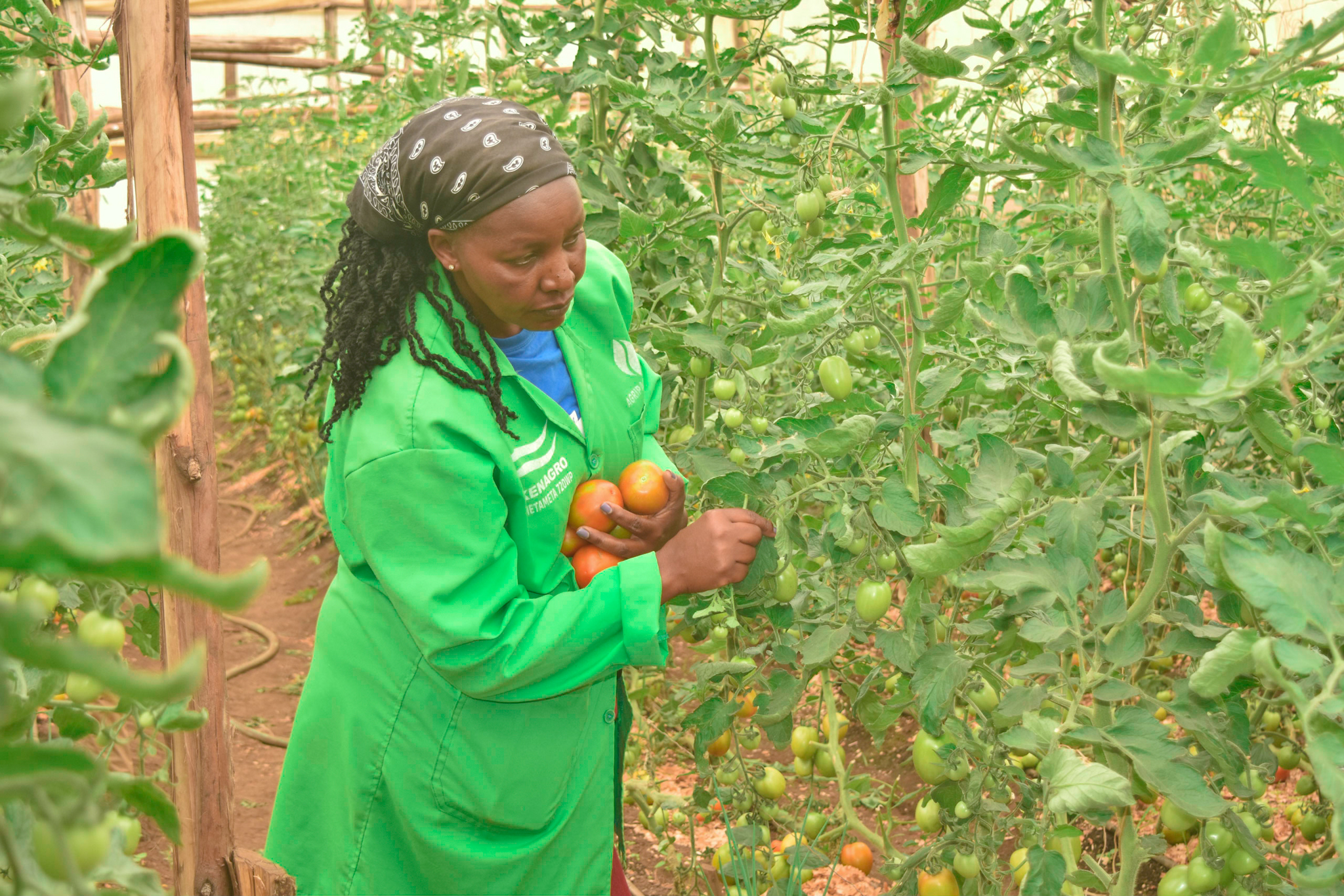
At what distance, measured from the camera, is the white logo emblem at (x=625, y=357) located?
166cm

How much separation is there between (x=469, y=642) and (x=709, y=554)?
30 centimetres

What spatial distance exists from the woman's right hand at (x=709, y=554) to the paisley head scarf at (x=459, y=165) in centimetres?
46

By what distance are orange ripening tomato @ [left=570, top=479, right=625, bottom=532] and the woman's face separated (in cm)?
24

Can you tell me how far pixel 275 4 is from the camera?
9.76m

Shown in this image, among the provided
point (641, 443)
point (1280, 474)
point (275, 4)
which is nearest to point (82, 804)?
point (641, 443)

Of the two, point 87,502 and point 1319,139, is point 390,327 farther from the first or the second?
point 87,502

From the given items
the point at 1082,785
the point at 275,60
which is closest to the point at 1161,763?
the point at 1082,785

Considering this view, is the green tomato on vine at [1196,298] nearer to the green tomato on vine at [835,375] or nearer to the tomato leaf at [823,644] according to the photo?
the green tomato on vine at [835,375]

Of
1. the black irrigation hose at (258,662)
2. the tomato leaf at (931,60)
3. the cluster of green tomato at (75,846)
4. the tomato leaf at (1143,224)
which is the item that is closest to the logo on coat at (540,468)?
the tomato leaf at (931,60)

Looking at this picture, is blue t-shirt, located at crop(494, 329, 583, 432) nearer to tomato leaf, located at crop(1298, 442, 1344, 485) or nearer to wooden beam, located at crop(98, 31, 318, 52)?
tomato leaf, located at crop(1298, 442, 1344, 485)

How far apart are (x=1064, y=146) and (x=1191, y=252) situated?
0.34 m

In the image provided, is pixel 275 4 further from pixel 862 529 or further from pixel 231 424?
pixel 862 529

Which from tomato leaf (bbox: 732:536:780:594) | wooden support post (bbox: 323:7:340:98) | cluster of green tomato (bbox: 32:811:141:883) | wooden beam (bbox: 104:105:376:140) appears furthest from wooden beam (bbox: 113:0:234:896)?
wooden support post (bbox: 323:7:340:98)

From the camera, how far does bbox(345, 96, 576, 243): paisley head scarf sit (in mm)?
1317
